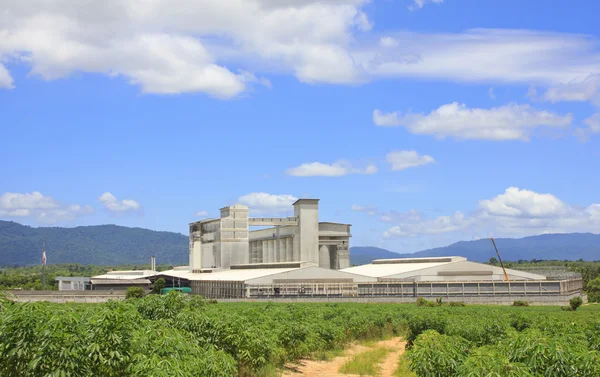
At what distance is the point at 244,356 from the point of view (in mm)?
31453

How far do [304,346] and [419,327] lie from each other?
28.6ft

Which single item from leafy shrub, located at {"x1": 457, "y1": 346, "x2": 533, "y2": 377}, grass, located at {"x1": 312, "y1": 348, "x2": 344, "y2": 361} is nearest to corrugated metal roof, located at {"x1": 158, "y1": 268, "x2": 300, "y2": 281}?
grass, located at {"x1": 312, "y1": 348, "x2": 344, "y2": 361}

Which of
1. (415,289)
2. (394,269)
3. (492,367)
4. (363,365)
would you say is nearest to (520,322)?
(363,365)

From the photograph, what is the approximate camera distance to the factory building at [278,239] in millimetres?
129000

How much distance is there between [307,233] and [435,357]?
4114 inches

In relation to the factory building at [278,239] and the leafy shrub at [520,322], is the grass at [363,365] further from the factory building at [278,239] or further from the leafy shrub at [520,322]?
the factory building at [278,239]

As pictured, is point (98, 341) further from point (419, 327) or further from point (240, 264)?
point (240, 264)

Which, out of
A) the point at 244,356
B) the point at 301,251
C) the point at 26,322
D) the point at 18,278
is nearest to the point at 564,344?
the point at 244,356

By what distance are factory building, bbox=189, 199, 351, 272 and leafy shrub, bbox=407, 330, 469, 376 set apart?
97.4m

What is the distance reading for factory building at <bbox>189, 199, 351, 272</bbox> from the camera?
12900cm

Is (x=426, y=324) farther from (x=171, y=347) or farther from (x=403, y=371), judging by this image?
(x=171, y=347)

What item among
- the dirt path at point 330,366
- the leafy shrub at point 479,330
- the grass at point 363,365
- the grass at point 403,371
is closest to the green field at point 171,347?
the leafy shrub at point 479,330

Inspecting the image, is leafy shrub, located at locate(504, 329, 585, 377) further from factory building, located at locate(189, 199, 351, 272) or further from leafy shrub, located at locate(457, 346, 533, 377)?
factory building, located at locate(189, 199, 351, 272)

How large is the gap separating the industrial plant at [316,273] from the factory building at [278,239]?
20 centimetres
